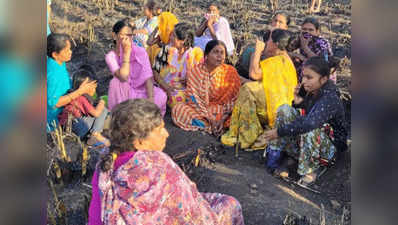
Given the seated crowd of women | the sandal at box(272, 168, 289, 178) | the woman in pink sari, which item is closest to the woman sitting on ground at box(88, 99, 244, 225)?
the seated crowd of women

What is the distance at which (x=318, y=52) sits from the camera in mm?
4711

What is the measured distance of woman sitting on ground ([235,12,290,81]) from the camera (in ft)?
16.0

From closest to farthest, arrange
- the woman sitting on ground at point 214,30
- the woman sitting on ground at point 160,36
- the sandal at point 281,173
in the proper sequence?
the sandal at point 281,173, the woman sitting on ground at point 160,36, the woman sitting on ground at point 214,30

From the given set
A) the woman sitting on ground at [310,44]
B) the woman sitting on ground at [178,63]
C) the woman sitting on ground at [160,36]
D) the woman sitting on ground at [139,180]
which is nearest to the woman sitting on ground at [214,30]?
the woman sitting on ground at [160,36]

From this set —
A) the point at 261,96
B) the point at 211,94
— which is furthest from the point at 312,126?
the point at 211,94

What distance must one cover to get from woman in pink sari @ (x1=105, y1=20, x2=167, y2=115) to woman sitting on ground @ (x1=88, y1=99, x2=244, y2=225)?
1.84m

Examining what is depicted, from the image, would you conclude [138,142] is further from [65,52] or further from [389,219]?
[65,52]

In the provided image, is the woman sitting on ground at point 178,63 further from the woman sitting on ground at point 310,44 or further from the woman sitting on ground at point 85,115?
the woman sitting on ground at point 310,44

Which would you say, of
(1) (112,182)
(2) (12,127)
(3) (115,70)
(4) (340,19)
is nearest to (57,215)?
(1) (112,182)

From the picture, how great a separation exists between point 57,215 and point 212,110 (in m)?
1.95

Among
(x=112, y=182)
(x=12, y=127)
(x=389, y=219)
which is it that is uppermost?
(x=12, y=127)

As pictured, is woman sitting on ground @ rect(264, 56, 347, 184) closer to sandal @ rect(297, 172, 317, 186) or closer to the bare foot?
sandal @ rect(297, 172, 317, 186)

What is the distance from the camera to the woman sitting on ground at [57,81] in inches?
157

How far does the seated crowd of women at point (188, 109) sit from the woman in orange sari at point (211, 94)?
10mm
